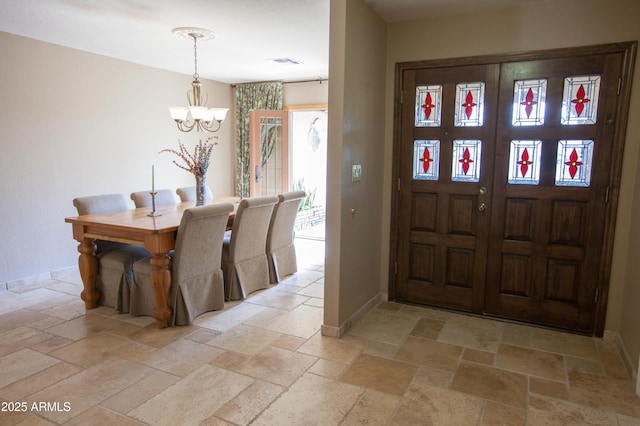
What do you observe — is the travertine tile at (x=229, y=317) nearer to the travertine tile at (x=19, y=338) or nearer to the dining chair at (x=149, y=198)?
the travertine tile at (x=19, y=338)

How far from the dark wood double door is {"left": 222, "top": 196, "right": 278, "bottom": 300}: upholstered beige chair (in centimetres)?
128

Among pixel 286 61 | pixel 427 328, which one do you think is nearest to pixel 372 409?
pixel 427 328

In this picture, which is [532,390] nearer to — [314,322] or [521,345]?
[521,345]

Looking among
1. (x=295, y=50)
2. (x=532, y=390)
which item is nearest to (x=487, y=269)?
(x=532, y=390)

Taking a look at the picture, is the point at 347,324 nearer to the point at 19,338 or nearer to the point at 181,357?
the point at 181,357

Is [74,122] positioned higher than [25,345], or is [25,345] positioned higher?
[74,122]

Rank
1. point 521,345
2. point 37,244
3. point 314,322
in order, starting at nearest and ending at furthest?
point 521,345
point 314,322
point 37,244

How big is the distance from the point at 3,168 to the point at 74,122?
883mm

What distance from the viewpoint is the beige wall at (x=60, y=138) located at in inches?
164

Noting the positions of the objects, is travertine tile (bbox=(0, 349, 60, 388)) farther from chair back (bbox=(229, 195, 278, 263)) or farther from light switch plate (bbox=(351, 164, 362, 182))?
light switch plate (bbox=(351, 164, 362, 182))

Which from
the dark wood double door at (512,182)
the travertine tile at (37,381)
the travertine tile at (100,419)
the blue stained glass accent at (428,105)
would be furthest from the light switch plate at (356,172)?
the travertine tile at (37,381)

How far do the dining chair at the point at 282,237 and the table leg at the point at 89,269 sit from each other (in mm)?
1644

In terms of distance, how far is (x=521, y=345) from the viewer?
3029 mm

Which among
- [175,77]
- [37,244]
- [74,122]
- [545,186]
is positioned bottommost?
[37,244]
